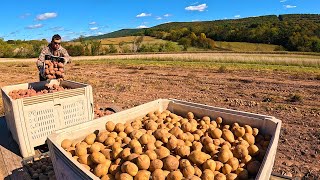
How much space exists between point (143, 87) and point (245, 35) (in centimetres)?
6367

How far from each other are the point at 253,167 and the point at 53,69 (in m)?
4.20

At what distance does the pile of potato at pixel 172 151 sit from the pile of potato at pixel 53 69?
2.68 metres

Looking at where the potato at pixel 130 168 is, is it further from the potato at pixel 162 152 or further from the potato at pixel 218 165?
the potato at pixel 218 165

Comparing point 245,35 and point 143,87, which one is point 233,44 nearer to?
point 245,35

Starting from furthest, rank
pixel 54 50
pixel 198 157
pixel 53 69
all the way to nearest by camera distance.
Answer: pixel 54 50 → pixel 53 69 → pixel 198 157

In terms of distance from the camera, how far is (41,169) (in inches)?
143

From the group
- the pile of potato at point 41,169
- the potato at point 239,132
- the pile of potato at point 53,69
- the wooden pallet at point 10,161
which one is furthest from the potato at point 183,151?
the pile of potato at point 53,69

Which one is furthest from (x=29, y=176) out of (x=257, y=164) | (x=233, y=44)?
(x=233, y=44)

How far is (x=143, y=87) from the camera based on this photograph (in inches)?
508

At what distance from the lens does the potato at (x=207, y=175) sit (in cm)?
215

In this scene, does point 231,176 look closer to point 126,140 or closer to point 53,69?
point 126,140

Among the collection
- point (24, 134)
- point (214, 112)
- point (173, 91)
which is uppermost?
point (214, 112)

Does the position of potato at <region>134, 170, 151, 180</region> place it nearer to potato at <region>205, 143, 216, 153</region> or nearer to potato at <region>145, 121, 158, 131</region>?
potato at <region>205, 143, 216, 153</region>

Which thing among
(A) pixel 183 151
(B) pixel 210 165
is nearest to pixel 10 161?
(A) pixel 183 151
